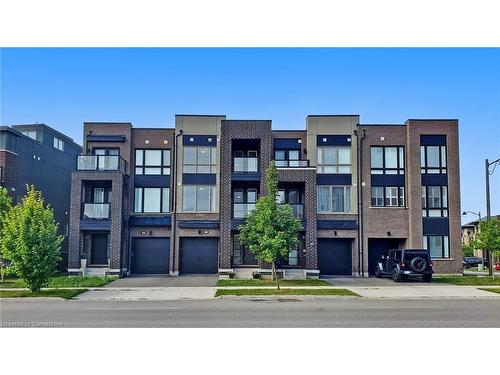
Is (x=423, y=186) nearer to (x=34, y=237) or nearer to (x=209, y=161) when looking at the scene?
(x=209, y=161)

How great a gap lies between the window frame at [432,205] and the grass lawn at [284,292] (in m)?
11.7

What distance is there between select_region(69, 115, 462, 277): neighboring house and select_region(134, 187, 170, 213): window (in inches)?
2.6

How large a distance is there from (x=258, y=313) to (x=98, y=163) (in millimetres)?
18208

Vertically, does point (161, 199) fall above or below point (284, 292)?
above

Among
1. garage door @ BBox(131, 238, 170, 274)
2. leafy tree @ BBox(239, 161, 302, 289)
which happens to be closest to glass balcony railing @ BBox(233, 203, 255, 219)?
leafy tree @ BBox(239, 161, 302, 289)

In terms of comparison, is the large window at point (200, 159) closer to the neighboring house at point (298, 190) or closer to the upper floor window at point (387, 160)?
the neighboring house at point (298, 190)

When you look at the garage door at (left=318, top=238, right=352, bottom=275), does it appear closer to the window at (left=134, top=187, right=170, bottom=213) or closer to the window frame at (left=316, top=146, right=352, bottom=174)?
the window frame at (left=316, top=146, right=352, bottom=174)

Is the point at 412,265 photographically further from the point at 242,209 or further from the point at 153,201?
the point at 153,201

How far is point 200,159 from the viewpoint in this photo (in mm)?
31031

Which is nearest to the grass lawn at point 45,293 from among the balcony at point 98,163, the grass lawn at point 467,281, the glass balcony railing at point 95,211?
the glass balcony railing at point 95,211

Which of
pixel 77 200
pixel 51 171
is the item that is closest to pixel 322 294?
pixel 77 200

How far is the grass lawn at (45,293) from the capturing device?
19.9m

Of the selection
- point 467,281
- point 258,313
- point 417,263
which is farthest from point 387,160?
point 258,313

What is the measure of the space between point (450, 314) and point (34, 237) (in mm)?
16009
